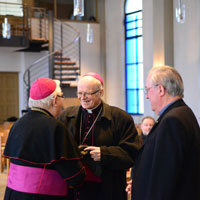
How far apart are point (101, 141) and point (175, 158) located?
3.40ft

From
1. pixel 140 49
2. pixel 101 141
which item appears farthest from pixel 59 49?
pixel 101 141

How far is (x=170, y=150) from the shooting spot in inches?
84.3

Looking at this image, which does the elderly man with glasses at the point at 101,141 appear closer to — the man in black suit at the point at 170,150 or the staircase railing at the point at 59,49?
the man in black suit at the point at 170,150

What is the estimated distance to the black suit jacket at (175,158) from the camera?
214 cm

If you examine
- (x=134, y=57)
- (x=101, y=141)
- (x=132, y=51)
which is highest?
(x=132, y=51)

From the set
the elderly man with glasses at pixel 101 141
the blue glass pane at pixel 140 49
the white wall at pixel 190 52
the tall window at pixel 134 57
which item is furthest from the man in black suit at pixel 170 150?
the blue glass pane at pixel 140 49

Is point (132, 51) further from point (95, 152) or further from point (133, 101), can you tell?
point (95, 152)

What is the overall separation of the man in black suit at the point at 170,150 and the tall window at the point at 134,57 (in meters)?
11.4

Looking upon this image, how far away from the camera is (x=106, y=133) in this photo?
10.2ft

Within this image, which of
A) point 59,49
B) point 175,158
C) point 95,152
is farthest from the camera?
point 59,49

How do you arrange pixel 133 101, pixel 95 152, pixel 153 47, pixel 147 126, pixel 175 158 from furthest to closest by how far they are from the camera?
pixel 133 101, pixel 153 47, pixel 147 126, pixel 95 152, pixel 175 158

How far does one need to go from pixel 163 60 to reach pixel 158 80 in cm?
963

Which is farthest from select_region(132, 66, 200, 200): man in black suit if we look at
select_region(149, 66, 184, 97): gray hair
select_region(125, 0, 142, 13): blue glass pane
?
select_region(125, 0, 142, 13): blue glass pane

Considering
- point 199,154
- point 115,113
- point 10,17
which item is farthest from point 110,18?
point 199,154
